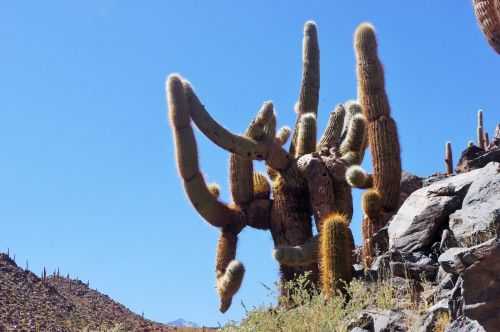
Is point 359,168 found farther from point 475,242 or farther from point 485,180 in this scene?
point 475,242

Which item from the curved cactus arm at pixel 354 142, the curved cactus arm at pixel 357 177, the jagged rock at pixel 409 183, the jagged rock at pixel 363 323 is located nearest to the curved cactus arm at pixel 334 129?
the curved cactus arm at pixel 354 142

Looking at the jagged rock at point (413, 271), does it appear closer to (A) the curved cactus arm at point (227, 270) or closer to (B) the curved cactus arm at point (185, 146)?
(A) the curved cactus arm at point (227, 270)

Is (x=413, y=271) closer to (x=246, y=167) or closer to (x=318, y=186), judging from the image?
(x=318, y=186)

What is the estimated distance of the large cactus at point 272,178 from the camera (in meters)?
13.5

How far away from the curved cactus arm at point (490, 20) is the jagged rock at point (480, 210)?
186cm

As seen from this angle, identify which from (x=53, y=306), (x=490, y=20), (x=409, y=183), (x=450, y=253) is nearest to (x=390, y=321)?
(x=450, y=253)

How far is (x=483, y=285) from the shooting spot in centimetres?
584

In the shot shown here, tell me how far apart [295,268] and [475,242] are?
576cm

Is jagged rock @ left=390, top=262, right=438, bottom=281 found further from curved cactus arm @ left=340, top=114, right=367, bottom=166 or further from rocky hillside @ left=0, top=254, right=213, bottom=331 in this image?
rocky hillside @ left=0, top=254, right=213, bottom=331

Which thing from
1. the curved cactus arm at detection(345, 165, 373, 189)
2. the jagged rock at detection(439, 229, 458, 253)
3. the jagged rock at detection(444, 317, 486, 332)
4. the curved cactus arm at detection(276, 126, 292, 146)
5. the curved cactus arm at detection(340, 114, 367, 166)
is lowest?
the jagged rock at detection(444, 317, 486, 332)

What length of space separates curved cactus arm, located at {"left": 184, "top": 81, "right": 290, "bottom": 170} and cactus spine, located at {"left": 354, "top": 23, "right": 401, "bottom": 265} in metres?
1.88

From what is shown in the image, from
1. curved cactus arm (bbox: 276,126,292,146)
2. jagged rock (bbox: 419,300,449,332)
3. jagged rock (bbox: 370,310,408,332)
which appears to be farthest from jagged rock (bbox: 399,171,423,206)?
jagged rock (bbox: 419,300,449,332)

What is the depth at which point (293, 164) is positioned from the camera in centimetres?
1431

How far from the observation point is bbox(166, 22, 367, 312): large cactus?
13.5 meters
